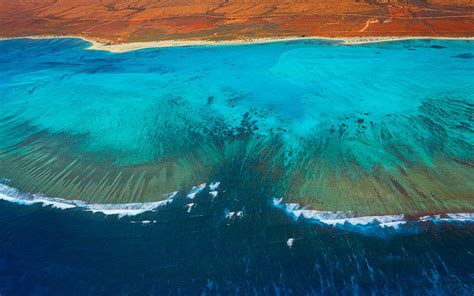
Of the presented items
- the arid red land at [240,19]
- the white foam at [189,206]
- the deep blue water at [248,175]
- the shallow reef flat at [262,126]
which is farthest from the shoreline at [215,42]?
the white foam at [189,206]

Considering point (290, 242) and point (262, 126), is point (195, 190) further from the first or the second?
point (262, 126)

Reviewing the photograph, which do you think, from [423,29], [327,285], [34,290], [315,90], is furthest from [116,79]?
[423,29]

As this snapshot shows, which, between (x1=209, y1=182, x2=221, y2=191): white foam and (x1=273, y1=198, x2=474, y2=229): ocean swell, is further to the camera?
→ (x1=209, y1=182, x2=221, y2=191): white foam

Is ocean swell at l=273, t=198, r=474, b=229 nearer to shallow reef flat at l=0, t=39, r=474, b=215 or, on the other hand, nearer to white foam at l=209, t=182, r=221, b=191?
shallow reef flat at l=0, t=39, r=474, b=215

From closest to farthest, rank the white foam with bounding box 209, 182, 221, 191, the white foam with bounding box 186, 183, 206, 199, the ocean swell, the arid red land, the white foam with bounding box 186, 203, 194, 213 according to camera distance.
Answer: the ocean swell, the white foam with bounding box 186, 203, 194, 213, the white foam with bounding box 186, 183, 206, 199, the white foam with bounding box 209, 182, 221, 191, the arid red land

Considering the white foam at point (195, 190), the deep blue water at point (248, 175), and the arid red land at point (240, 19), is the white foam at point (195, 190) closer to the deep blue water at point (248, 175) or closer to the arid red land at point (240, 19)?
the deep blue water at point (248, 175)

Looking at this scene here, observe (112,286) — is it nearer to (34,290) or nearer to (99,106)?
(34,290)

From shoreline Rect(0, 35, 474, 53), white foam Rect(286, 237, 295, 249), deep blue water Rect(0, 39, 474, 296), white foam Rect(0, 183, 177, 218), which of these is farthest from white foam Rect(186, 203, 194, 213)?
shoreline Rect(0, 35, 474, 53)
